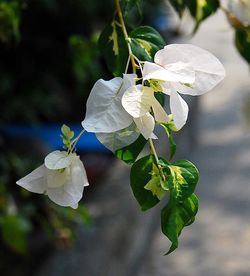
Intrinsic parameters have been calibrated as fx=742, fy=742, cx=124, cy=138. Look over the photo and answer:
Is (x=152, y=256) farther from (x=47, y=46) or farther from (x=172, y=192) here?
(x=172, y=192)

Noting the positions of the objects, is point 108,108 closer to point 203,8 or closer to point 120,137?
point 120,137

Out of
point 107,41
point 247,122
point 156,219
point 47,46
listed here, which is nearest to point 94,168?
point 156,219

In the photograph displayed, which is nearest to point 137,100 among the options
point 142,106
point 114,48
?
point 142,106

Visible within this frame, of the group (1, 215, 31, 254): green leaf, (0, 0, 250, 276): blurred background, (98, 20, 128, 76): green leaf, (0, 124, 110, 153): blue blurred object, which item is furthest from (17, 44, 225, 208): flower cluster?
(0, 124, 110, 153): blue blurred object

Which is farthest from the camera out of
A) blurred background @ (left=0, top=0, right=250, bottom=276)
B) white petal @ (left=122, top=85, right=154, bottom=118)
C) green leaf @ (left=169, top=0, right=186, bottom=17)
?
blurred background @ (left=0, top=0, right=250, bottom=276)

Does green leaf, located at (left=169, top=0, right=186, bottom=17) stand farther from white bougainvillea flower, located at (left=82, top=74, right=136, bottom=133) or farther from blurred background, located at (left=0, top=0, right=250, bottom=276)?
blurred background, located at (left=0, top=0, right=250, bottom=276)

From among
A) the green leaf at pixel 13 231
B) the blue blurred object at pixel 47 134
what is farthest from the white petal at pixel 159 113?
the blue blurred object at pixel 47 134

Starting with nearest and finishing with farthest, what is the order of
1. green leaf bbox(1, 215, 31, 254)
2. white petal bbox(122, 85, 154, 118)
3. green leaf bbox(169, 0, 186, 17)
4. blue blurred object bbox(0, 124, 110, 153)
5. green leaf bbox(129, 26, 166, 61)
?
1. white petal bbox(122, 85, 154, 118)
2. green leaf bbox(129, 26, 166, 61)
3. green leaf bbox(169, 0, 186, 17)
4. green leaf bbox(1, 215, 31, 254)
5. blue blurred object bbox(0, 124, 110, 153)
